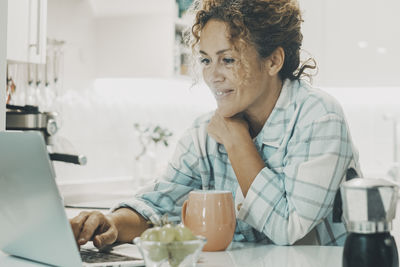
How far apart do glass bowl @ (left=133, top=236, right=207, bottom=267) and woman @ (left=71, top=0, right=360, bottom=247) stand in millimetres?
326

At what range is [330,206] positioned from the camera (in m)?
1.30

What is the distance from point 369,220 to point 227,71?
704mm

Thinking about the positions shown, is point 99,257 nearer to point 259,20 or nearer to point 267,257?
point 267,257

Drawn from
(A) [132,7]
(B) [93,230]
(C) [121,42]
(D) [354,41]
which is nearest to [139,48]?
(C) [121,42]

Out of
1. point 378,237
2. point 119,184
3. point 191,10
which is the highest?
point 191,10

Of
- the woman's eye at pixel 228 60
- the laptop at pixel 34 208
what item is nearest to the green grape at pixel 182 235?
the laptop at pixel 34 208

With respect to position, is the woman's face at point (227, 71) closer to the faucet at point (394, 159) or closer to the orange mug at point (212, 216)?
the orange mug at point (212, 216)

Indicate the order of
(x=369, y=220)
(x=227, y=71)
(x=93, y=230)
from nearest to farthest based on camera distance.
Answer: (x=369, y=220) < (x=93, y=230) < (x=227, y=71)

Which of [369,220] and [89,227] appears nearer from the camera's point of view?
[369,220]

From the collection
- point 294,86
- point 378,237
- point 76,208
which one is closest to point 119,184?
point 76,208

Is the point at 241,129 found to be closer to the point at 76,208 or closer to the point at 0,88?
the point at 0,88

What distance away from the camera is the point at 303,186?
1.26m

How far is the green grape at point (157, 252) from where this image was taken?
91cm

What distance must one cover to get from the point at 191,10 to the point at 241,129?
386 mm
